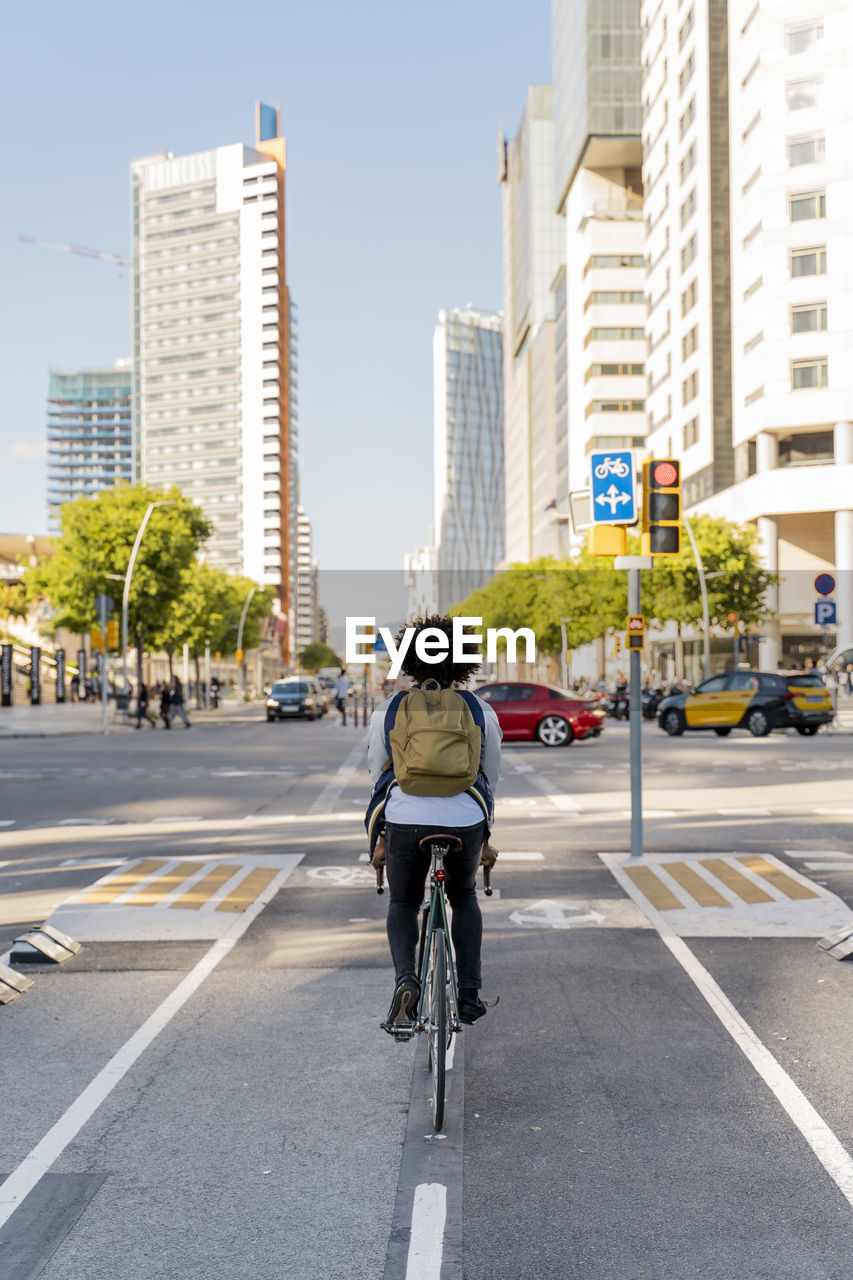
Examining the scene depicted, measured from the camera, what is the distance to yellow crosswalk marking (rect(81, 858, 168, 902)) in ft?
30.9

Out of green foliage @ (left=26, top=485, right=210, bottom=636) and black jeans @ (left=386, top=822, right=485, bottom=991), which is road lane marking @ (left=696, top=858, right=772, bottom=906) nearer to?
black jeans @ (left=386, top=822, right=485, bottom=991)

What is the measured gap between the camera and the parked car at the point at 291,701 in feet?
164

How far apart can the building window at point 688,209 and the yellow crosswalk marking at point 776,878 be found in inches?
2714

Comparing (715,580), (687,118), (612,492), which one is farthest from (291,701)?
(687,118)

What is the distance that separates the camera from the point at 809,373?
61375mm

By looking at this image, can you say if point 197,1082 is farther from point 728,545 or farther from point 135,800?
point 728,545

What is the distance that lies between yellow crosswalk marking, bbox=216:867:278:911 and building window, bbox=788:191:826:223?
57.7 meters

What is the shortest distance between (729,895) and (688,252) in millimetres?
70810

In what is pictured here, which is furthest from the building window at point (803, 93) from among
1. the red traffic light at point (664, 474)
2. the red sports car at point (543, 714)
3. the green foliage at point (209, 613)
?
the red traffic light at point (664, 474)

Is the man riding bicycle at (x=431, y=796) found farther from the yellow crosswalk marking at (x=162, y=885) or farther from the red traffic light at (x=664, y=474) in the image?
the red traffic light at (x=664, y=474)

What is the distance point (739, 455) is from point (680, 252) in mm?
16694

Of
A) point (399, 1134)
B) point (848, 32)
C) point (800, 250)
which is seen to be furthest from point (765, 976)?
point (848, 32)

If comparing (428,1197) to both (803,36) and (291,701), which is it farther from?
(803,36)

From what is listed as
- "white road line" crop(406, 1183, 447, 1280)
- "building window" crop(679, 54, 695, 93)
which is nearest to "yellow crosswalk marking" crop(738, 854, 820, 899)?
"white road line" crop(406, 1183, 447, 1280)
